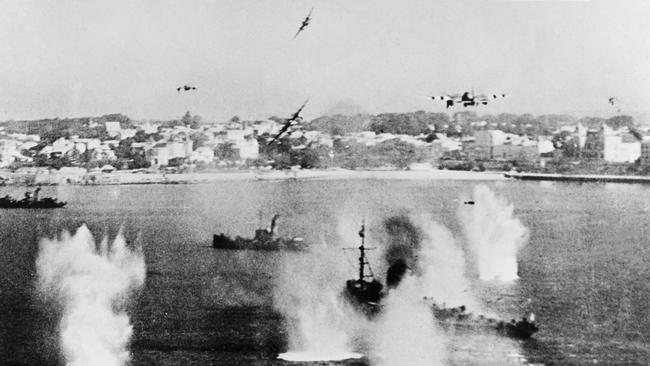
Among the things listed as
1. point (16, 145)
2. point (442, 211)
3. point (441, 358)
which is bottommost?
point (441, 358)

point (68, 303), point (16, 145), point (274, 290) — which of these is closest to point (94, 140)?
point (16, 145)

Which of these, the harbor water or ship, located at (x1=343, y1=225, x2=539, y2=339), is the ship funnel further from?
ship, located at (x1=343, y1=225, x2=539, y2=339)

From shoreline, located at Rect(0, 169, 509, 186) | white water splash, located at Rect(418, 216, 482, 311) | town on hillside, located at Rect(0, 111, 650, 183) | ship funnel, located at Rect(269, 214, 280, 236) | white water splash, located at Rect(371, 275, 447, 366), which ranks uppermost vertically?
town on hillside, located at Rect(0, 111, 650, 183)

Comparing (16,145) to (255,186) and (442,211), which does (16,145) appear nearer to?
(255,186)

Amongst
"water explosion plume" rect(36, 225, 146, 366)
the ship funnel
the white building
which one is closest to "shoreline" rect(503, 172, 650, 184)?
the white building

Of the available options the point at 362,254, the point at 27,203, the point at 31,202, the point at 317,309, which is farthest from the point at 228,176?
the point at 27,203

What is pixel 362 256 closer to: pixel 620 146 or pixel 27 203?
pixel 620 146

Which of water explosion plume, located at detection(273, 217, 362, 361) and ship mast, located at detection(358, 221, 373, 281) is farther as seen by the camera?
ship mast, located at detection(358, 221, 373, 281)
